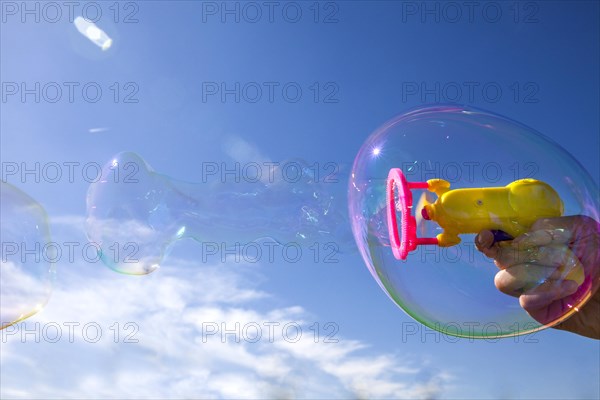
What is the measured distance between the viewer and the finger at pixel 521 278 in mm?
3938

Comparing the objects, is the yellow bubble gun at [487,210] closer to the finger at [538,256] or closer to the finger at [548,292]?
the finger at [538,256]


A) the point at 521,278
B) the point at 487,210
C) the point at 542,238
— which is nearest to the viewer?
the point at 487,210

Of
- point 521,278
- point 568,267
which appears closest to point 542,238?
point 521,278

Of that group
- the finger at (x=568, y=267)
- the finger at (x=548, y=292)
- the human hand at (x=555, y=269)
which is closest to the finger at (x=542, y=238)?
the human hand at (x=555, y=269)

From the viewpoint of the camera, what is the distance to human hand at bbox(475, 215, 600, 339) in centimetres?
377

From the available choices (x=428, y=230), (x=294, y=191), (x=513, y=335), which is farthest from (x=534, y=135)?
(x=294, y=191)

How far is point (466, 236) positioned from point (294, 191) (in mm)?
2614

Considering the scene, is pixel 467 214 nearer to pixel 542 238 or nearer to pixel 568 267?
pixel 542 238

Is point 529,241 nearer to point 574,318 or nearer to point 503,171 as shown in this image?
point 503,171

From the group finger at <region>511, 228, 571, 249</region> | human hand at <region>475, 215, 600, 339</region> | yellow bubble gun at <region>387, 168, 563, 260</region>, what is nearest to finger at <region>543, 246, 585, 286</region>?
human hand at <region>475, 215, 600, 339</region>

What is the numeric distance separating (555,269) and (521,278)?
282 mm

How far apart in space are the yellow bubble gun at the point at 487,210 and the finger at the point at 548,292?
2.14ft

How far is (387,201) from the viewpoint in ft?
14.5

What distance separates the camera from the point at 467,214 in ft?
12.0
